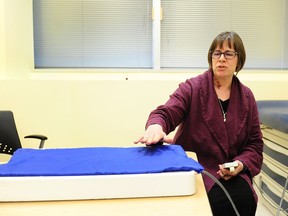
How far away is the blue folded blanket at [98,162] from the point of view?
795 mm

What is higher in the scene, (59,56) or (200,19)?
(200,19)

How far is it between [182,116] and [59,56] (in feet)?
5.94

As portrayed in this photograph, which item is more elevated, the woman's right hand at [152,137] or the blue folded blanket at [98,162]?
the woman's right hand at [152,137]

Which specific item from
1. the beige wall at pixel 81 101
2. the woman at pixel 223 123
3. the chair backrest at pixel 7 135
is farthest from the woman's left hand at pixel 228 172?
the chair backrest at pixel 7 135

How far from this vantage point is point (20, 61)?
2631mm

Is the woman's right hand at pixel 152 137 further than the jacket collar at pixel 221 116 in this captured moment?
No

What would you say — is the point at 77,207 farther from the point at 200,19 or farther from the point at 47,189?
the point at 200,19

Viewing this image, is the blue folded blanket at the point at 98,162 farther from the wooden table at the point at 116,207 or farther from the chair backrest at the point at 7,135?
the chair backrest at the point at 7,135

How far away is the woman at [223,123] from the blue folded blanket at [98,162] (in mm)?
401

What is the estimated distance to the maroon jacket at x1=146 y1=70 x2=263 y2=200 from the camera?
141 centimetres

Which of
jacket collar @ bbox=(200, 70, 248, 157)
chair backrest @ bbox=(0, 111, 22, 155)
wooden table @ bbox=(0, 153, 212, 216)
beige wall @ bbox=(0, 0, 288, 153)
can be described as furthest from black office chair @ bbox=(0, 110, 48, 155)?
wooden table @ bbox=(0, 153, 212, 216)

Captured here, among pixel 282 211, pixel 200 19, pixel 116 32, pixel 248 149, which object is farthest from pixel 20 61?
pixel 282 211

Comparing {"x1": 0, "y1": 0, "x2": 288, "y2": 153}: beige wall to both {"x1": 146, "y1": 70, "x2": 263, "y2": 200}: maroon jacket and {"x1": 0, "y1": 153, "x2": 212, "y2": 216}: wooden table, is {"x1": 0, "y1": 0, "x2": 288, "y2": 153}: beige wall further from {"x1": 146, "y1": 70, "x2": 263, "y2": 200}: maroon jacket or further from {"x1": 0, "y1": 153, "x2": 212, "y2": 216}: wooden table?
{"x1": 0, "y1": 153, "x2": 212, "y2": 216}: wooden table

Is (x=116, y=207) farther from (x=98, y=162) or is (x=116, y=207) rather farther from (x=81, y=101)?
(x=81, y=101)
